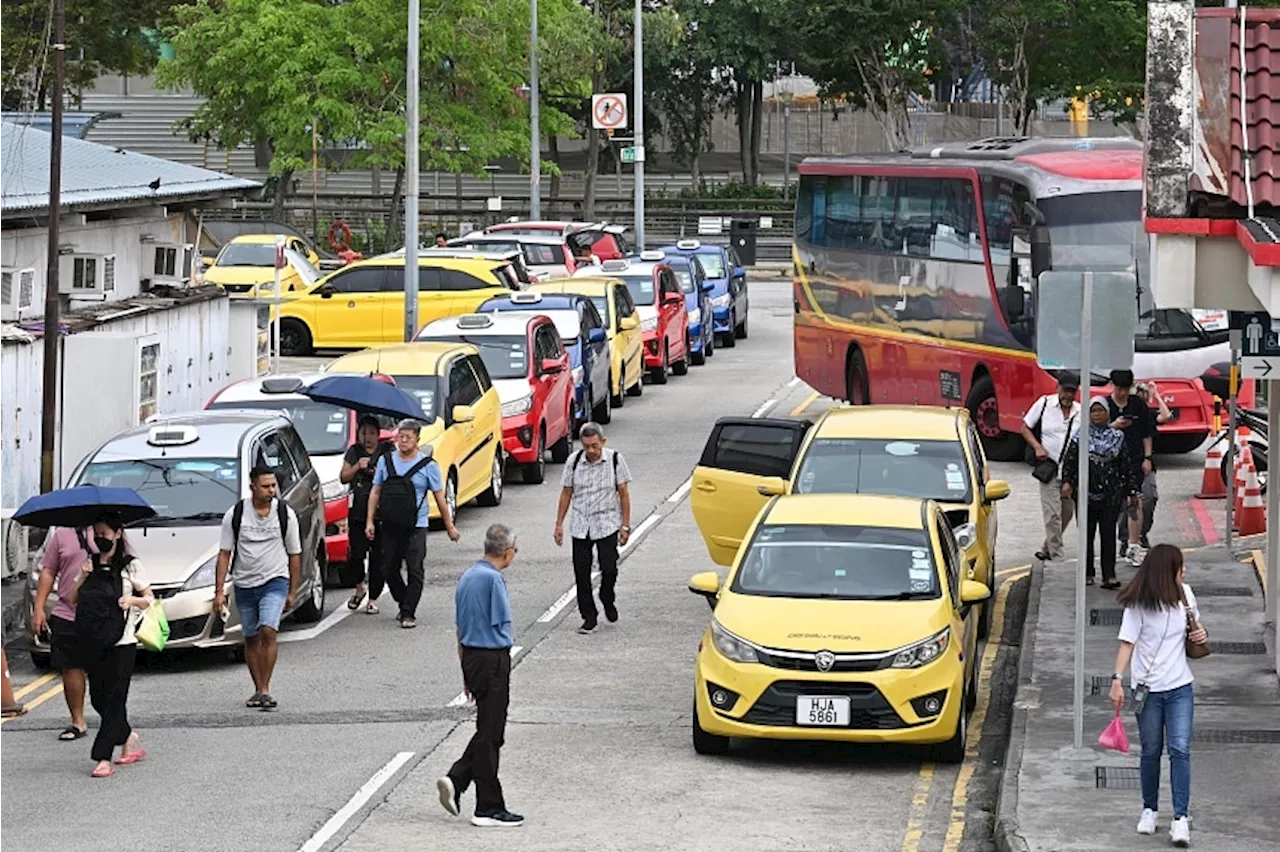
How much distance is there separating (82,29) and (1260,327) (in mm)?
49688

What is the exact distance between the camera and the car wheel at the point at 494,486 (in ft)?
83.3

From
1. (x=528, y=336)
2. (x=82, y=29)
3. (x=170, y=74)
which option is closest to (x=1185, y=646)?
(x=528, y=336)

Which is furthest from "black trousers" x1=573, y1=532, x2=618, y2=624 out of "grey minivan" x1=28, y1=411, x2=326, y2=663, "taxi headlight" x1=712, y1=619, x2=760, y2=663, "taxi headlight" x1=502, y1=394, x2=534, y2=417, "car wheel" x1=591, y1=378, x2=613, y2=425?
"car wheel" x1=591, y1=378, x2=613, y2=425

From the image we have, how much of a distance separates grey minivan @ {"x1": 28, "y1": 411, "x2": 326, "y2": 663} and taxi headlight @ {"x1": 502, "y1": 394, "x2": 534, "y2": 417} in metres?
6.53

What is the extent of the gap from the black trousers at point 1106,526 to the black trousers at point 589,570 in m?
3.95

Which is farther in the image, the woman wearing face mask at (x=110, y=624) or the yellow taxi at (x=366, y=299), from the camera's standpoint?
the yellow taxi at (x=366, y=299)

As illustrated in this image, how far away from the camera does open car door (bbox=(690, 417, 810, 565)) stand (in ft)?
63.8

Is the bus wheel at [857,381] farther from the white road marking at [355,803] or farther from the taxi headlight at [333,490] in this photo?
the white road marking at [355,803]

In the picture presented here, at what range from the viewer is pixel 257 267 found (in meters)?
44.7

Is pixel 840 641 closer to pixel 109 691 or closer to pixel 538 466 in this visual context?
pixel 109 691

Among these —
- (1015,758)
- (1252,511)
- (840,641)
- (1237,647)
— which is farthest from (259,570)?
(1252,511)

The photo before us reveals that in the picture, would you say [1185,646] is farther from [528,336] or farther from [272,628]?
[528,336]

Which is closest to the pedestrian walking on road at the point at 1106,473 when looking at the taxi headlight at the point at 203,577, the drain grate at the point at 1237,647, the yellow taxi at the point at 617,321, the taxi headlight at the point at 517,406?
the drain grate at the point at 1237,647

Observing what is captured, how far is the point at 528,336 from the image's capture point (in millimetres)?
27828
